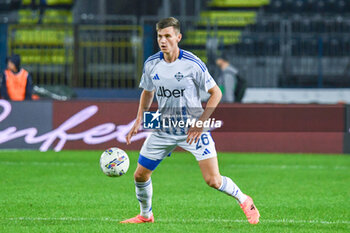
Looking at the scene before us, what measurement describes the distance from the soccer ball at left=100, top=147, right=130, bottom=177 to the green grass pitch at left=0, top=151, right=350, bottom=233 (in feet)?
1.58

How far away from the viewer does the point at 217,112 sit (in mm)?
15203

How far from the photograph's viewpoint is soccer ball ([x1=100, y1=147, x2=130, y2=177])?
23.7 ft

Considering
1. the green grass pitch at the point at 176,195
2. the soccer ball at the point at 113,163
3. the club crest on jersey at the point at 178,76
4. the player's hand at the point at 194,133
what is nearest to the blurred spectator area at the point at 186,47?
the green grass pitch at the point at 176,195

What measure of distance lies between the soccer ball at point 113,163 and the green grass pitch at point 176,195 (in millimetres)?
482

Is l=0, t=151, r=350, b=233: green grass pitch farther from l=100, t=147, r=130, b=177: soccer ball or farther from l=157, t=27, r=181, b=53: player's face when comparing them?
l=157, t=27, r=181, b=53: player's face

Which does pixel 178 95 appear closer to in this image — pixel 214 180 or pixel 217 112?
pixel 214 180

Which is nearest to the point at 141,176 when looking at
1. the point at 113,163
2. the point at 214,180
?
the point at 113,163

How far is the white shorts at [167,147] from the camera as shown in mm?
Answer: 6965

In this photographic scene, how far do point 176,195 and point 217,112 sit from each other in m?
5.86

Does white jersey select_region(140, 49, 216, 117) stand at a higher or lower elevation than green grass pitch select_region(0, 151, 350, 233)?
higher

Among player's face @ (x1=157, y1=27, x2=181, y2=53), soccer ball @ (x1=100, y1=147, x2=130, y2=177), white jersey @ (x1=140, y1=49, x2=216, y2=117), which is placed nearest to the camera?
player's face @ (x1=157, y1=27, x2=181, y2=53)

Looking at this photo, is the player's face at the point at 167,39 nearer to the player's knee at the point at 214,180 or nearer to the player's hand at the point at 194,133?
the player's hand at the point at 194,133

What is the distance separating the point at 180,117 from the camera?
22.9 feet

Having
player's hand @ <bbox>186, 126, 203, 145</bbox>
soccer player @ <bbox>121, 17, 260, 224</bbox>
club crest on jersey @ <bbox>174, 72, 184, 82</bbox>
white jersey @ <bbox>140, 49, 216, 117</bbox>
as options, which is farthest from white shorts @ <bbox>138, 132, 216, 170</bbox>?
club crest on jersey @ <bbox>174, 72, 184, 82</bbox>
